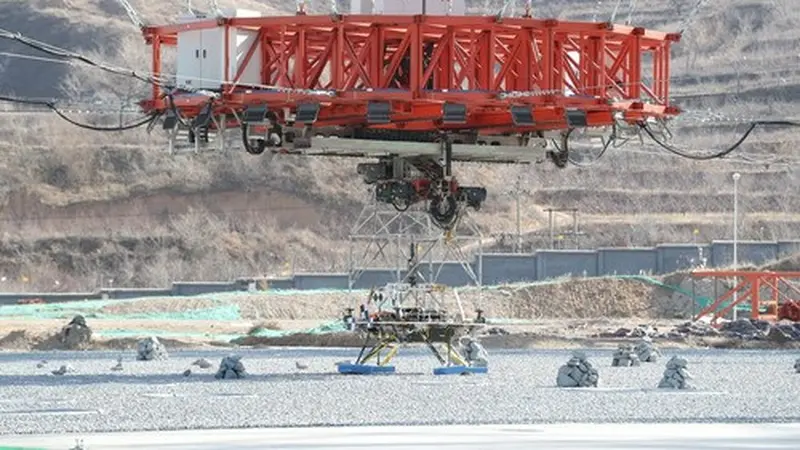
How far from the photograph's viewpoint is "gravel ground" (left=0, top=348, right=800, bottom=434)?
2678 cm

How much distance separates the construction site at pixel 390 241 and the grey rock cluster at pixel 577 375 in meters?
0.05

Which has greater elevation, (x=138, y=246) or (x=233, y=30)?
(x=233, y=30)

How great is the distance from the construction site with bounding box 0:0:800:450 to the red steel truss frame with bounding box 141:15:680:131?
6cm

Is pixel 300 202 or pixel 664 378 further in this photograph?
pixel 300 202

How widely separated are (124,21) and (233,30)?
9250 cm

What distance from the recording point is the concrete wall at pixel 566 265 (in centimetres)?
7975

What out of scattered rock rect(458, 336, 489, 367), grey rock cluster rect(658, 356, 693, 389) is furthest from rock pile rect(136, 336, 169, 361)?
grey rock cluster rect(658, 356, 693, 389)

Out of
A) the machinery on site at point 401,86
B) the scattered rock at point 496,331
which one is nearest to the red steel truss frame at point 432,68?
the machinery on site at point 401,86

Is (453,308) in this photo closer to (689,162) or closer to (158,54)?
(158,54)

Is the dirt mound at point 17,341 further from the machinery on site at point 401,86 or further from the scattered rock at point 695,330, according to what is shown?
the scattered rock at point 695,330

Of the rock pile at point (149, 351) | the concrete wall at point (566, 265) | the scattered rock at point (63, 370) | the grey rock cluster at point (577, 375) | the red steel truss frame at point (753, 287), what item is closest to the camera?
the grey rock cluster at point (577, 375)

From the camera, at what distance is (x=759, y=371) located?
38.7 metres

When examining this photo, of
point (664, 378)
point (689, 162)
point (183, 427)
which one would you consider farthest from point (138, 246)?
point (183, 427)

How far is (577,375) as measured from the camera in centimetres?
3328
